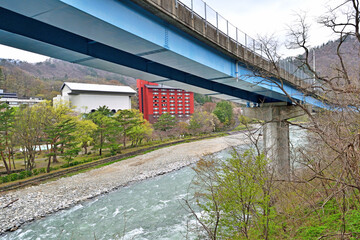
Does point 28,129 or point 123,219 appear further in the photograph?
Result: point 28,129

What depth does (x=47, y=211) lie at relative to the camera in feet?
38.0

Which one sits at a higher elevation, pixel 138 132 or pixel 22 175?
pixel 138 132

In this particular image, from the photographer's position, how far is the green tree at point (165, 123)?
36166 mm

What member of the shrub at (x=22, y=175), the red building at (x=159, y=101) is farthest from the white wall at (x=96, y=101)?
the shrub at (x=22, y=175)

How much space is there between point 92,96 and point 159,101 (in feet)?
40.7

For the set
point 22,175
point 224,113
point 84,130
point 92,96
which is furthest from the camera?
point 224,113

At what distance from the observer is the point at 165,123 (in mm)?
36344

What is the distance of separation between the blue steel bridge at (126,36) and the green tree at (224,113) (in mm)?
40347

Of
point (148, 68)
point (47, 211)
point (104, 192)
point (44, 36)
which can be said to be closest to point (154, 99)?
point (104, 192)

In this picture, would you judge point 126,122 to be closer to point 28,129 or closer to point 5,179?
point 28,129

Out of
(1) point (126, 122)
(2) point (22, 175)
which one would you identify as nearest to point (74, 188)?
(2) point (22, 175)

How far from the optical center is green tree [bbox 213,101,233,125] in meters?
48.8

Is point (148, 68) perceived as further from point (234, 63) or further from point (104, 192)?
point (104, 192)

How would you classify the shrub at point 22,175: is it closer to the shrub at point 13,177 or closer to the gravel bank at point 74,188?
the shrub at point 13,177
